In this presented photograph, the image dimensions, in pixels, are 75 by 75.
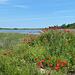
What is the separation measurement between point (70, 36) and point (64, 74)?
15.0 feet

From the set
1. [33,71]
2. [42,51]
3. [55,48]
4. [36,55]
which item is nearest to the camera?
[33,71]

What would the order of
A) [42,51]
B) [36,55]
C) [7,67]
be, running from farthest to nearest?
[42,51] < [36,55] < [7,67]

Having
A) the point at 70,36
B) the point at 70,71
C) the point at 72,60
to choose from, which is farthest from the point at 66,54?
the point at 70,36

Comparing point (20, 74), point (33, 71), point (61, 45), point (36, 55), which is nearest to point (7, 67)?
point (20, 74)

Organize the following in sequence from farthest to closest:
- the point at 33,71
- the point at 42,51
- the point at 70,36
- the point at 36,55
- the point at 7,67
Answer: the point at 70,36 → the point at 42,51 → the point at 36,55 → the point at 7,67 → the point at 33,71

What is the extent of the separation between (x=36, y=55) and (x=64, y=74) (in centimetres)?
181

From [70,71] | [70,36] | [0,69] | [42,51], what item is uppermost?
[70,36]

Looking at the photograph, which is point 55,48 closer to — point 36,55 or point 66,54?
point 66,54

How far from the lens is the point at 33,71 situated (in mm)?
4172

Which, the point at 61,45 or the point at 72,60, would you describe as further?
the point at 61,45

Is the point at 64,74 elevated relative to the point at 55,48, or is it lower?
lower

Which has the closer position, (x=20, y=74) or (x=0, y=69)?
(x=20, y=74)

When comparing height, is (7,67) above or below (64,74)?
above

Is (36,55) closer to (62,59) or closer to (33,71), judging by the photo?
(62,59)
